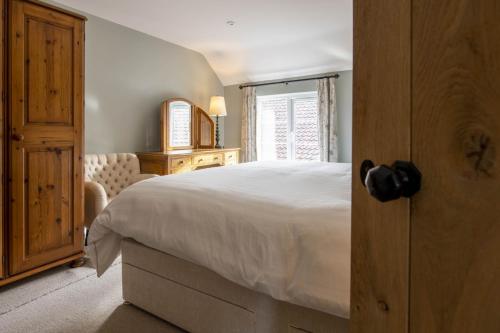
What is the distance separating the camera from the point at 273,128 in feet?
18.1

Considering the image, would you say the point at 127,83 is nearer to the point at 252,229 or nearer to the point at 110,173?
the point at 110,173

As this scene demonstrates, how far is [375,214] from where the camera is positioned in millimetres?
497

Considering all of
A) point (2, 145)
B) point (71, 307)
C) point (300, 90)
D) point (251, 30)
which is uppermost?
point (251, 30)

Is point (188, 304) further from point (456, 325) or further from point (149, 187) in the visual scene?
point (456, 325)

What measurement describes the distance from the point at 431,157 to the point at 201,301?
1458 mm

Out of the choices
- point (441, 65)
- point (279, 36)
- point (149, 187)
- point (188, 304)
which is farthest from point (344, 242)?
point (279, 36)

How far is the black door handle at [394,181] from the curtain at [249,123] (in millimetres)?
5106

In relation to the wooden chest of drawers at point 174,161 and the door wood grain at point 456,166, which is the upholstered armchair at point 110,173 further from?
the door wood grain at point 456,166

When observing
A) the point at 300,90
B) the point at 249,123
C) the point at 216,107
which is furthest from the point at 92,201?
the point at 300,90

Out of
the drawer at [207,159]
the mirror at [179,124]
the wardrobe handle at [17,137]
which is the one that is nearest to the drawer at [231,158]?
the drawer at [207,159]

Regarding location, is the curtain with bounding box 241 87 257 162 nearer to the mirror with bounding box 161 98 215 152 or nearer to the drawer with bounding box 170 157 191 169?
the mirror with bounding box 161 98 215 152

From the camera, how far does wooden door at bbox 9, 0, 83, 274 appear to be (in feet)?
7.00

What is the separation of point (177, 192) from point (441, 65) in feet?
5.01

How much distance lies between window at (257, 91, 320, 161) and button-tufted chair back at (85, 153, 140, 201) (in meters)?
2.46
